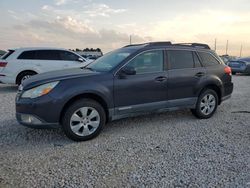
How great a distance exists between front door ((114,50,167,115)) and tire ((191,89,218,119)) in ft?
3.23

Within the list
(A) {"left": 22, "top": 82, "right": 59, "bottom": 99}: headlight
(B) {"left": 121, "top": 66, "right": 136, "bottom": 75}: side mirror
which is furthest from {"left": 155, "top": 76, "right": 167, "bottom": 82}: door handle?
(A) {"left": 22, "top": 82, "right": 59, "bottom": 99}: headlight

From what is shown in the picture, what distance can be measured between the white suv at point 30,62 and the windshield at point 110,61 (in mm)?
3571

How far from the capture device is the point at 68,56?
10.4 metres

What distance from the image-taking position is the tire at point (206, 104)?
18.5 ft

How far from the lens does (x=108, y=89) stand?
446 cm

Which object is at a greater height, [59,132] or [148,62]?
[148,62]

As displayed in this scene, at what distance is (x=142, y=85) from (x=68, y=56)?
633cm

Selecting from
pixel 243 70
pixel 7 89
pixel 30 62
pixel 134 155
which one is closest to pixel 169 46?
pixel 134 155

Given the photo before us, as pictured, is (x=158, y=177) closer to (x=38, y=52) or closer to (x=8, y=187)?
(x=8, y=187)

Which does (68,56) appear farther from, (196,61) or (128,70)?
(128,70)

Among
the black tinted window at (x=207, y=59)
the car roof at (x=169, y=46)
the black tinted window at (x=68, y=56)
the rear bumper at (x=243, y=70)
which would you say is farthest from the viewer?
the rear bumper at (x=243, y=70)

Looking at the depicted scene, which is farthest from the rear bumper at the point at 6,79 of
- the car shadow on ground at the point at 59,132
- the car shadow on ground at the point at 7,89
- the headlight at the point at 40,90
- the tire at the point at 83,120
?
the tire at the point at 83,120

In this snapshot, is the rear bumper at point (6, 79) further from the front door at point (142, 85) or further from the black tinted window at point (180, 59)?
the black tinted window at point (180, 59)

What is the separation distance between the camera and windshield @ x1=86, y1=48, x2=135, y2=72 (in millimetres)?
4777
